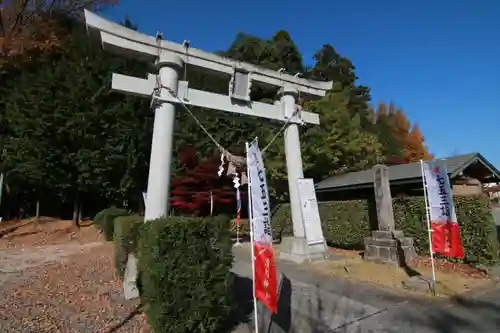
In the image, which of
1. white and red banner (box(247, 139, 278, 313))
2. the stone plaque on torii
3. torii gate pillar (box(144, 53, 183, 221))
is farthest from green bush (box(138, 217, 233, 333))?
the stone plaque on torii

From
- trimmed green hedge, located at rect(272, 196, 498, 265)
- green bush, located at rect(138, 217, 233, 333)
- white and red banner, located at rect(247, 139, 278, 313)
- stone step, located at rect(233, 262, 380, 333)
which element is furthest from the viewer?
trimmed green hedge, located at rect(272, 196, 498, 265)

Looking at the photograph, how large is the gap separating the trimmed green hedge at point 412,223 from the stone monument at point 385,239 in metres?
0.99

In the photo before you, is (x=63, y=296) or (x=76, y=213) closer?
(x=63, y=296)

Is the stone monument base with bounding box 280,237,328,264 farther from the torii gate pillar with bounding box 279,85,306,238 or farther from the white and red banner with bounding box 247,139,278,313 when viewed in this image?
the white and red banner with bounding box 247,139,278,313

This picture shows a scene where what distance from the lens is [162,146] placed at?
630 centimetres

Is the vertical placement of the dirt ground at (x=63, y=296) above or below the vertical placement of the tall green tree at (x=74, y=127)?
below

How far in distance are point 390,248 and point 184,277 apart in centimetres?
655


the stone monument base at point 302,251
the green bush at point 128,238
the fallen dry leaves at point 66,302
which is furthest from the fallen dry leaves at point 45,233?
the stone monument base at point 302,251

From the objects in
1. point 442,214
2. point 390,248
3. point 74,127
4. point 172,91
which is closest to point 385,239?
point 390,248

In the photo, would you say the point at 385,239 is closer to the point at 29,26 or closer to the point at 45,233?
the point at 45,233

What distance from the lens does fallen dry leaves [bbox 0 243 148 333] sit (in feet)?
14.0

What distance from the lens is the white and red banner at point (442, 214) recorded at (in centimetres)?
565

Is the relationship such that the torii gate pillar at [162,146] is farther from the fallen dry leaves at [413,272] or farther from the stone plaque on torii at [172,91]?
the fallen dry leaves at [413,272]

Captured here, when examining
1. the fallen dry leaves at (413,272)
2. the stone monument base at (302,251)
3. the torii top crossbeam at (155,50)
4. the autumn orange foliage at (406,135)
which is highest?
the autumn orange foliage at (406,135)
